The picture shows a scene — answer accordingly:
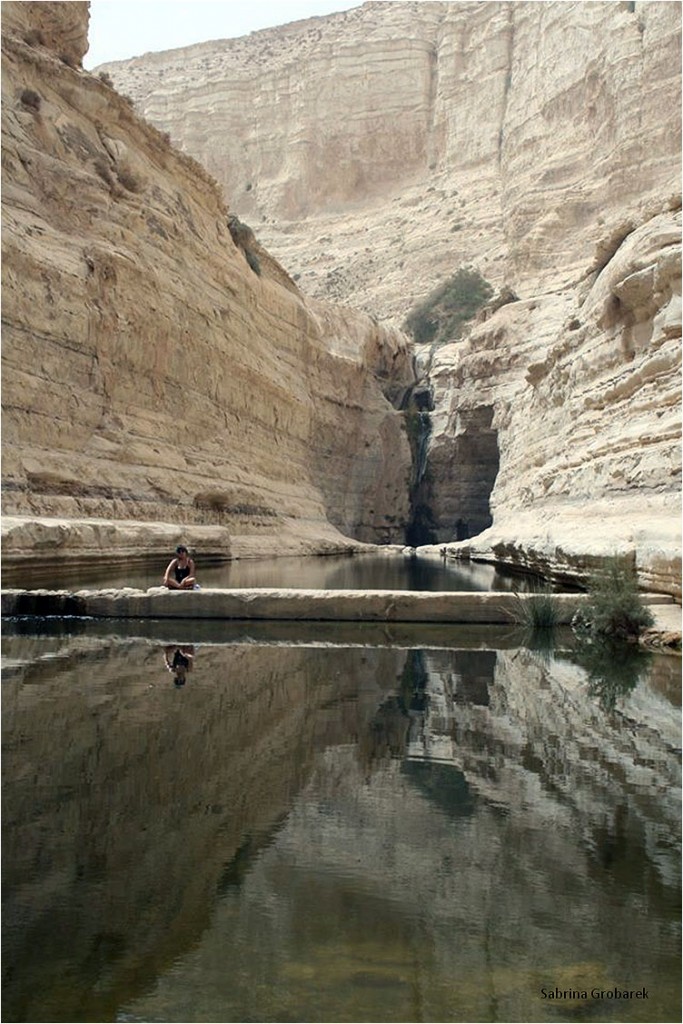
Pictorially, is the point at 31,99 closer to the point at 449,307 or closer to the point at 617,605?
the point at 617,605

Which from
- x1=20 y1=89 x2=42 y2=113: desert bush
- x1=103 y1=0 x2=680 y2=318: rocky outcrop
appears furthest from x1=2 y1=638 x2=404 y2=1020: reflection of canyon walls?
x1=103 y1=0 x2=680 y2=318: rocky outcrop

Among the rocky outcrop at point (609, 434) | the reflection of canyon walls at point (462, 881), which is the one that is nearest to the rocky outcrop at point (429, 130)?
the rocky outcrop at point (609, 434)

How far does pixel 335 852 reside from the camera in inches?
121

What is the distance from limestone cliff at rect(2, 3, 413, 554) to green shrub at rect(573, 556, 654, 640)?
289 inches

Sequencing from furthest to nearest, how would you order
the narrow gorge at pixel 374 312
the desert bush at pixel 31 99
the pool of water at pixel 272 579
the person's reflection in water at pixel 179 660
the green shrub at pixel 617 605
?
1. the desert bush at pixel 31 99
2. the narrow gorge at pixel 374 312
3. the pool of water at pixel 272 579
4. the green shrub at pixel 617 605
5. the person's reflection in water at pixel 179 660

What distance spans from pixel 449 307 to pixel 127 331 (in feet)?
113

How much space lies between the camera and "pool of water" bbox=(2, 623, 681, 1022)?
224 centimetres

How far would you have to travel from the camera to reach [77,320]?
1686cm

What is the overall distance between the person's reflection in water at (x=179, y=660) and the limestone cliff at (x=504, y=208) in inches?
168

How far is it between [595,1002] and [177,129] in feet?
266

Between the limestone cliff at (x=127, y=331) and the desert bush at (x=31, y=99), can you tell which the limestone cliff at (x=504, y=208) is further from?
the desert bush at (x=31, y=99)

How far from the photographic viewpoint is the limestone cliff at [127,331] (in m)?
15.7

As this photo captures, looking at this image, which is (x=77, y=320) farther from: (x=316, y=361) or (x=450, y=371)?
(x=450, y=371)

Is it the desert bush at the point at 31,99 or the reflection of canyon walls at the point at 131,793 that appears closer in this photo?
the reflection of canyon walls at the point at 131,793
